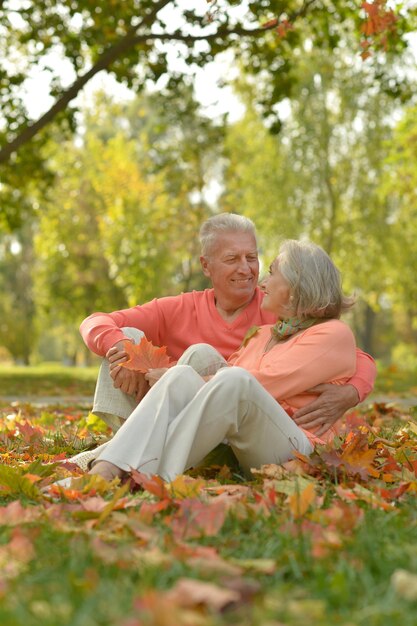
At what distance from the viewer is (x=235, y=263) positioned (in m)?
4.87

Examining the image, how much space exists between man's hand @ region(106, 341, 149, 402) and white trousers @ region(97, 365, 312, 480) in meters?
0.72

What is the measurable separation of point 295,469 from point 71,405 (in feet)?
19.5

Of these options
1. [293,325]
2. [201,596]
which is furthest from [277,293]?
[201,596]

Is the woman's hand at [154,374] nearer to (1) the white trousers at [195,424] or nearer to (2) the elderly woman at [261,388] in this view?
(2) the elderly woman at [261,388]

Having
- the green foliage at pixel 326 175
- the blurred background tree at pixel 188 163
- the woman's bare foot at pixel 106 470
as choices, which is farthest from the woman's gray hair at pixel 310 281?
the green foliage at pixel 326 175

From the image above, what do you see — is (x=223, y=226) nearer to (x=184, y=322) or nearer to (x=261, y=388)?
(x=184, y=322)

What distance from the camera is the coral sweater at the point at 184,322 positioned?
4976 mm

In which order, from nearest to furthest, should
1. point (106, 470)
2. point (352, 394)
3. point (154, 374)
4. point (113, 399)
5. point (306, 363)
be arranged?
point (106, 470) < point (306, 363) < point (352, 394) < point (154, 374) < point (113, 399)

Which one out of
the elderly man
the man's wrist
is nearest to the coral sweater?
the elderly man

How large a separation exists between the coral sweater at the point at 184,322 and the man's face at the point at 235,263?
0.56 feet

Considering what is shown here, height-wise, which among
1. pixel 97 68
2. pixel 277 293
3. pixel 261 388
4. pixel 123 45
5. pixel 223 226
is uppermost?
pixel 123 45

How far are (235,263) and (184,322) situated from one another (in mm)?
539

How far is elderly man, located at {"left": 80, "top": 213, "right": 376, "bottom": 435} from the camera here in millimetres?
4262

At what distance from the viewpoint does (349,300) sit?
4246 millimetres
